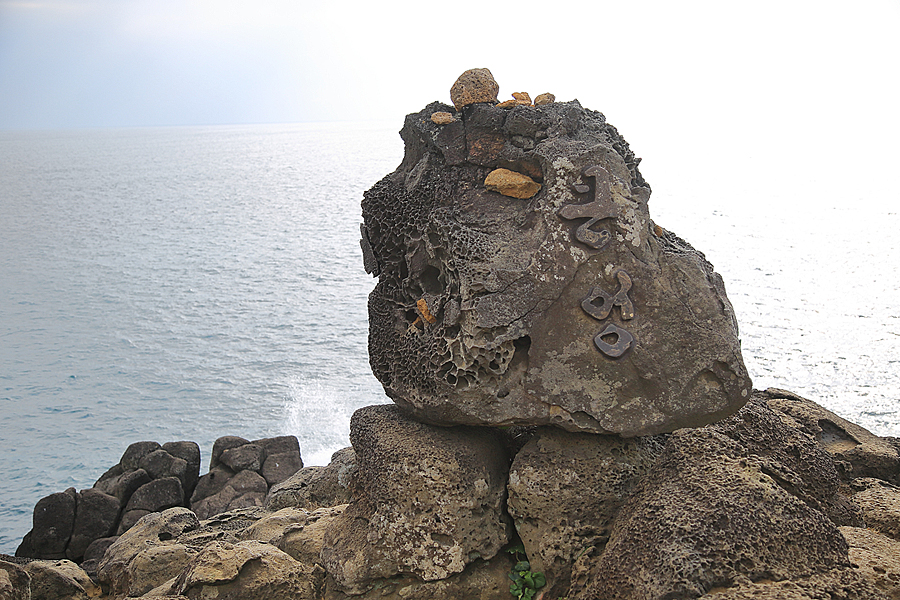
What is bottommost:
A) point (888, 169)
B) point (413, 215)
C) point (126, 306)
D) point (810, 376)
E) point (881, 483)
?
point (126, 306)

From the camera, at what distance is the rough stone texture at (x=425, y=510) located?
3.51 metres

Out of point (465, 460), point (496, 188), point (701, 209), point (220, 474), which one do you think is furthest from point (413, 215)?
point (701, 209)

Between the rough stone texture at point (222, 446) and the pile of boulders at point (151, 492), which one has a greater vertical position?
the rough stone texture at point (222, 446)

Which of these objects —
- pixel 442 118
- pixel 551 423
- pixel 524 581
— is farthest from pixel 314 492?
pixel 442 118

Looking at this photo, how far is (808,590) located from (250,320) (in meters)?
15.5

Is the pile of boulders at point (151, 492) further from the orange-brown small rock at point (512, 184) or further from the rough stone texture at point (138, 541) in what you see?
the orange-brown small rock at point (512, 184)

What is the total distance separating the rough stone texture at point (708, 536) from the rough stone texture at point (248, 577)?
149 cm

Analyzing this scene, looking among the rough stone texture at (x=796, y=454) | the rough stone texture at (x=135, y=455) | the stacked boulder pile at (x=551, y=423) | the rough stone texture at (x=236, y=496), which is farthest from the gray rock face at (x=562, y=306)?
the rough stone texture at (x=135, y=455)

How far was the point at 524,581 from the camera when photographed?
351 centimetres

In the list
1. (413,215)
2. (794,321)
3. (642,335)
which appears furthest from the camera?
(794,321)

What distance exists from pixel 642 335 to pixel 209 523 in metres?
4.03

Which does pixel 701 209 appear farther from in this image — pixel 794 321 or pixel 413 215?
pixel 413 215

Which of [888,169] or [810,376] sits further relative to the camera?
[888,169]

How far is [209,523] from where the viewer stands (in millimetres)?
5746
